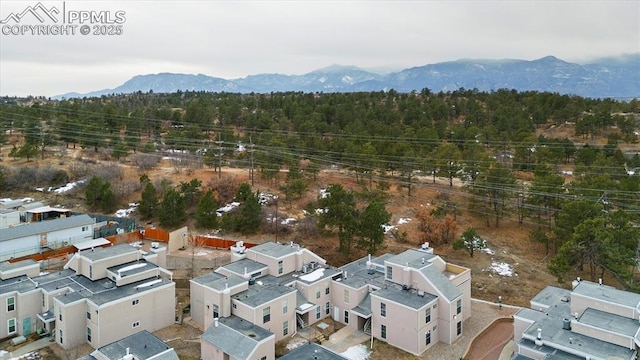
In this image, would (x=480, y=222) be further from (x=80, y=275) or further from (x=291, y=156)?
(x=80, y=275)

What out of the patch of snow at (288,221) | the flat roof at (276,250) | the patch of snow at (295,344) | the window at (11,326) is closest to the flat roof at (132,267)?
the window at (11,326)

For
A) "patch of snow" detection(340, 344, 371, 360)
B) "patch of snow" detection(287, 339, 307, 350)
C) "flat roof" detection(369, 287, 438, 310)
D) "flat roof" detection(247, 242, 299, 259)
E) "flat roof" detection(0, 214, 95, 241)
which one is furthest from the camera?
"flat roof" detection(0, 214, 95, 241)

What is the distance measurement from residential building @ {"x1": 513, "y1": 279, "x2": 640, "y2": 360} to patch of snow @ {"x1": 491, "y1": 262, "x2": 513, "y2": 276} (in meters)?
7.98

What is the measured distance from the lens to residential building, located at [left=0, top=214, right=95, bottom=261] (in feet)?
90.8

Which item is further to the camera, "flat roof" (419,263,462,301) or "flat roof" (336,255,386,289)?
"flat roof" (336,255,386,289)

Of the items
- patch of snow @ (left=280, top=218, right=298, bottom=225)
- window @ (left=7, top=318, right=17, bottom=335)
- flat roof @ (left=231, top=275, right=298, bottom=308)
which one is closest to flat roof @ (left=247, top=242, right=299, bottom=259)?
flat roof @ (left=231, top=275, right=298, bottom=308)

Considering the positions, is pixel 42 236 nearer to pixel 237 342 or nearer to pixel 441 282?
pixel 237 342

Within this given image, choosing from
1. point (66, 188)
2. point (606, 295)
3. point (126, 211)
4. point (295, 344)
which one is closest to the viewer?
point (606, 295)

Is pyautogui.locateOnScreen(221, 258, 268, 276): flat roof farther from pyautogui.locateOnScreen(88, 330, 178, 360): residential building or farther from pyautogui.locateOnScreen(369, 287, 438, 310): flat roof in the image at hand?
pyautogui.locateOnScreen(369, 287, 438, 310): flat roof

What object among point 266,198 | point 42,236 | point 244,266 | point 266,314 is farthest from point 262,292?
point 42,236

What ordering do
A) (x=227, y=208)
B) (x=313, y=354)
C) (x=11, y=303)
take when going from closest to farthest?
(x=313, y=354) → (x=11, y=303) → (x=227, y=208)

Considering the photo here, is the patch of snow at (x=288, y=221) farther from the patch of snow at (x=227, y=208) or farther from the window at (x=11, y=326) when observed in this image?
the window at (x=11, y=326)

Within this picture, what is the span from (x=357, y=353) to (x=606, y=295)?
399 inches

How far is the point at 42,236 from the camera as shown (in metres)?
29.0
